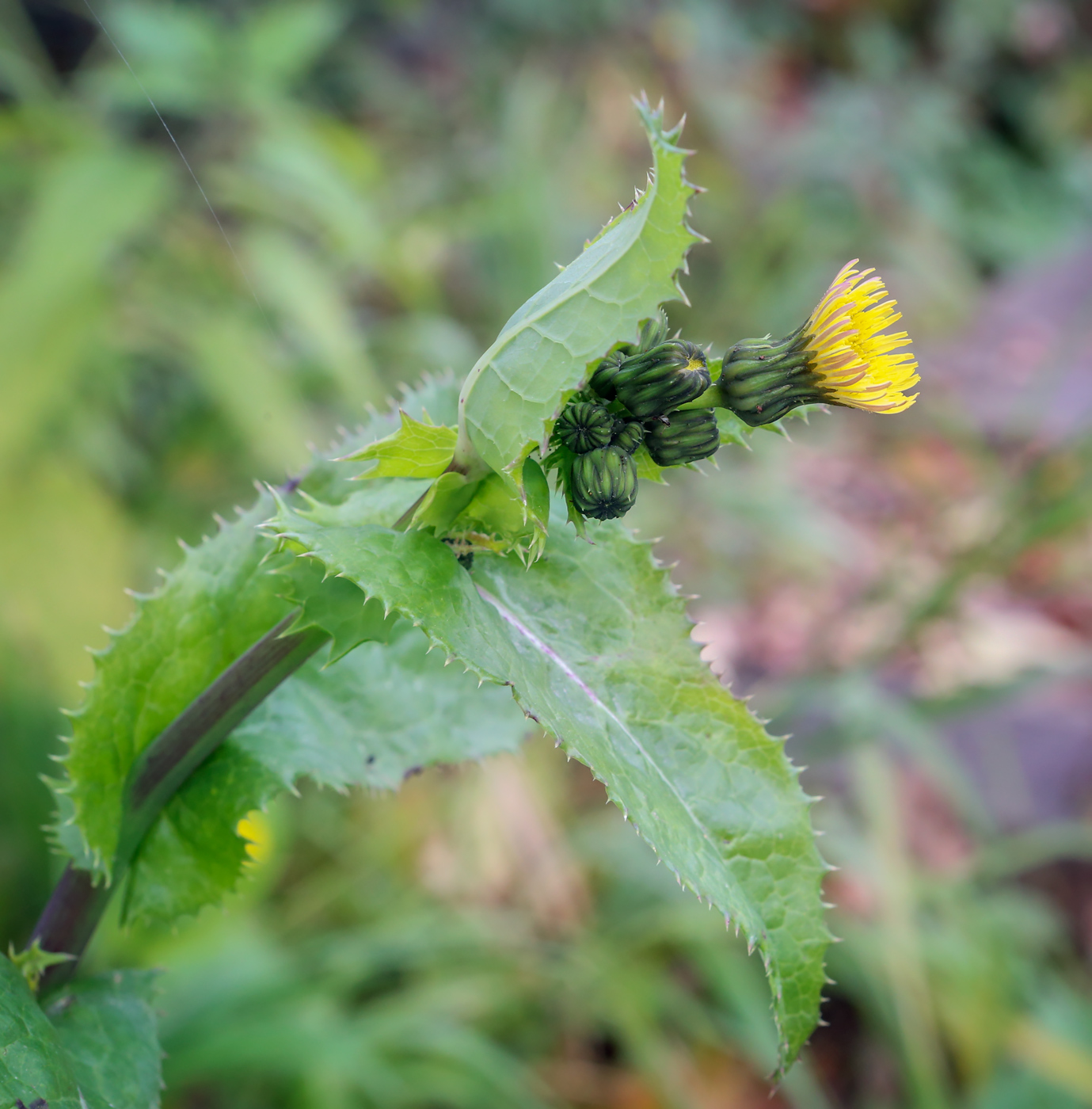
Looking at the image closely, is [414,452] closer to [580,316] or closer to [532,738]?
[580,316]

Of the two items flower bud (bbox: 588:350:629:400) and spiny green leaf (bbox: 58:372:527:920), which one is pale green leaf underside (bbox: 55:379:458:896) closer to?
spiny green leaf (bbox: 58:372:527:920)

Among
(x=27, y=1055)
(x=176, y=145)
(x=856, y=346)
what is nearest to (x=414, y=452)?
(x=856, y=346)

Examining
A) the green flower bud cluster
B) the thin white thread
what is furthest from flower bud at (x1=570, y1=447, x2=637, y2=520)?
the thin white thread

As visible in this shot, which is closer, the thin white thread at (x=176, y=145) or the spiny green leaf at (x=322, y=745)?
the spiny green leaf at (x=322, y=745)

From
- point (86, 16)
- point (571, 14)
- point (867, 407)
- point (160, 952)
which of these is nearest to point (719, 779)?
point (867, 407)

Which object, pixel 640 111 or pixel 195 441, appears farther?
pixel 195 441

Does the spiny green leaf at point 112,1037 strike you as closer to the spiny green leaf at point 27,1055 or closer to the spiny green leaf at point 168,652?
the spiny green leaf at point 27,1055

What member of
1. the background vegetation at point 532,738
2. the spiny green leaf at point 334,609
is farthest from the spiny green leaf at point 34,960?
the spiny green leaf at point 334,609

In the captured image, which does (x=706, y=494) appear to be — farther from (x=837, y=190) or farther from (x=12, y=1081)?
(x=12, y=1081)
